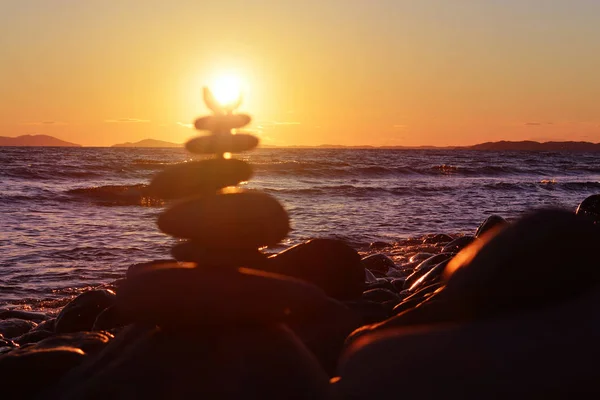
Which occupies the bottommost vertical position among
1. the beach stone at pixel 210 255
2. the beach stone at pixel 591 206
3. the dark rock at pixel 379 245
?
the dark rock at pixel 379 245

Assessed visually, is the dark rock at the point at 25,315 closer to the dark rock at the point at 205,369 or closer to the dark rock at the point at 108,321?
the dark rock at the point at 108,321

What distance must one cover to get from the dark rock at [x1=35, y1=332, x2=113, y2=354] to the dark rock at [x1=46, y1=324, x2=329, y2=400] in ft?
1.77

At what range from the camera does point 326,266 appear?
6016 millimetres

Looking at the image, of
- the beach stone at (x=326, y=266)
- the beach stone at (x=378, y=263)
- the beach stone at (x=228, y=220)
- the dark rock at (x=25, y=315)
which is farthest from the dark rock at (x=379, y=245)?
the beach stone at (x=228, y=220)

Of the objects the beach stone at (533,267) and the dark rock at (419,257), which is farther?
the dark rock at (419,257)

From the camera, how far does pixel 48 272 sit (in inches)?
431

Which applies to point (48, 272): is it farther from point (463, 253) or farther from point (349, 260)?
point (463, 253)

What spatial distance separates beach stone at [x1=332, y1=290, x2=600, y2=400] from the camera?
3.10 m

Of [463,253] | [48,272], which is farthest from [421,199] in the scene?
[463,253]

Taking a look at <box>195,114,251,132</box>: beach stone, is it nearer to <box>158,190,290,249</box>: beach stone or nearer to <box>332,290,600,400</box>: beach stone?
<box>158,190,290,249</box>: beach stone

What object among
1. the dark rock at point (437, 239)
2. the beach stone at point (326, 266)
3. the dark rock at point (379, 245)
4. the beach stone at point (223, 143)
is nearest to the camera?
the beach stone at point (223, 143)

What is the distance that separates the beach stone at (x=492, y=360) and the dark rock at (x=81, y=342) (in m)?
1.84

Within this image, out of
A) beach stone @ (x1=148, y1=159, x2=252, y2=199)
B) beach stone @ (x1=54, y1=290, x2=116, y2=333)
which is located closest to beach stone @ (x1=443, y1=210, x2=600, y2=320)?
beach stone @ (x1=148, y1=159, x2=252, y2=199)

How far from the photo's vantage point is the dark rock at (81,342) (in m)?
4.55
